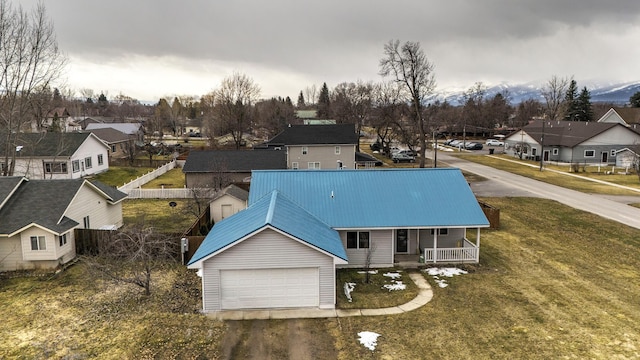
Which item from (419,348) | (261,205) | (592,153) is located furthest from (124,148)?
(592,153)

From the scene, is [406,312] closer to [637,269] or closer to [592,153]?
[637,269]

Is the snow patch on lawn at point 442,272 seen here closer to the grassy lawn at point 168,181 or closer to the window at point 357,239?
the window at point 357,239

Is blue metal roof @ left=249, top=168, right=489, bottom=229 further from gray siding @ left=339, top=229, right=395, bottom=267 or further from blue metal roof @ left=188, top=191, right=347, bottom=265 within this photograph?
blue metal roof @ left=188, top=191, right=347, bottom=265

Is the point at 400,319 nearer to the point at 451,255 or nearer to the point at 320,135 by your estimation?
the point at 451,255

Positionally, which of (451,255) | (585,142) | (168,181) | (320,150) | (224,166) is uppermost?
(585,142)

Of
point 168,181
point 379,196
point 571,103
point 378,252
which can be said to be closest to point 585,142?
point 571,103

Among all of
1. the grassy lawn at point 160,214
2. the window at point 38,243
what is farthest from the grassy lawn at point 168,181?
the window at point 38,243
